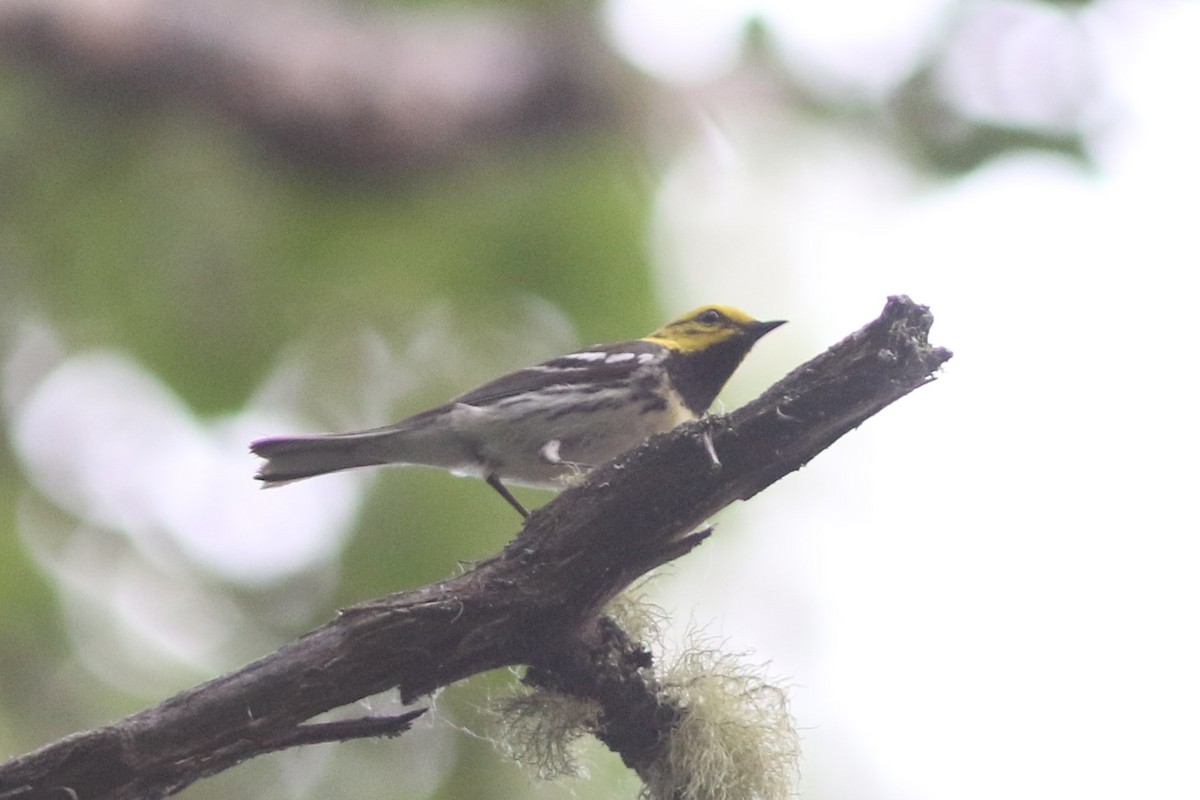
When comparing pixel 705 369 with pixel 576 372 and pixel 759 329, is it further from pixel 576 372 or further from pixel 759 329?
pixel 576 372

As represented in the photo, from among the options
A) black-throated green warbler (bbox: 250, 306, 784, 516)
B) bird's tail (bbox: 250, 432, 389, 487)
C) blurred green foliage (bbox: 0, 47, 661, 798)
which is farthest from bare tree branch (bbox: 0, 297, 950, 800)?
blurred green foliage (bbox: 0, 47, 661, 798)

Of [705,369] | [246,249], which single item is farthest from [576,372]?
[246,249]

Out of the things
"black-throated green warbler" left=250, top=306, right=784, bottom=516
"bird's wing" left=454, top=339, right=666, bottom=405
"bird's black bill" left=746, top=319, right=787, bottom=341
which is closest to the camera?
"black-throated green warbler" left=250, top=306, right=784, bottom=516

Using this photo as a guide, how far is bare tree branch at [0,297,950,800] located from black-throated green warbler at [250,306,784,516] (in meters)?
1.28

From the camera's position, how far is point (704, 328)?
15.9 feet

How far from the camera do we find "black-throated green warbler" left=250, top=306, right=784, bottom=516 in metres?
4.21

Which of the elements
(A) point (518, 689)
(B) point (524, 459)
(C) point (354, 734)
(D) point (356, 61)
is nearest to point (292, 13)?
(D) point (356, 61)

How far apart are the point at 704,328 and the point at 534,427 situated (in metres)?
0.96

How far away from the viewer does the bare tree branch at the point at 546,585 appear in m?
2.48

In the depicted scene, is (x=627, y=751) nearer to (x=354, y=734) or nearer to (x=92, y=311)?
(x=354, y=734)

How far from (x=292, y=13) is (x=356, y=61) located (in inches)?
26.7

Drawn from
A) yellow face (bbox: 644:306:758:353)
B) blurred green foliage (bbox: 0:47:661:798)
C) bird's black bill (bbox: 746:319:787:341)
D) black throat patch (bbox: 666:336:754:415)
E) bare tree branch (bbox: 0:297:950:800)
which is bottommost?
bare tree branch (bbox: 0:297:950:800)

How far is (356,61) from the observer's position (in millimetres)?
5457

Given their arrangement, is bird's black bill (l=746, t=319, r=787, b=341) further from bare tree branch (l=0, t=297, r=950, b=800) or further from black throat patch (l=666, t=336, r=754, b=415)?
bare tree branch (l=0, t=297, r=950, b=800)
